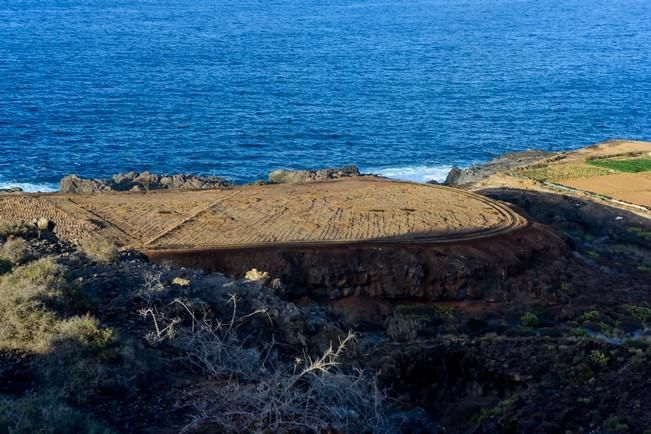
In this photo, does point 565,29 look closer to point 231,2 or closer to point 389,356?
point 231,2

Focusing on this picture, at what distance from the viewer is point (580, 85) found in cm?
8075

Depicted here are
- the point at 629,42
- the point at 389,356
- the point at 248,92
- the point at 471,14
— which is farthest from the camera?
the point at 471,14

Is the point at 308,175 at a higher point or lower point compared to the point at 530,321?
higher

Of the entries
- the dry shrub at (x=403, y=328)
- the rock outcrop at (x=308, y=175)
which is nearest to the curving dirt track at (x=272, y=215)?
the dry shrub at (x=403, y=328)

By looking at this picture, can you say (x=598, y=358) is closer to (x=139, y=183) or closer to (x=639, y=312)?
(x=639, y=312)

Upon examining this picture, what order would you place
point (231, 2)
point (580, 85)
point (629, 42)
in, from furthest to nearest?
point (231, 2) < point (629, 42) < point (580, 85)

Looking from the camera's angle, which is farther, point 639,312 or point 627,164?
point 627,164

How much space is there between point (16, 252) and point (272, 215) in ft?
43.2

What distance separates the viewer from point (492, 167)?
52.0m

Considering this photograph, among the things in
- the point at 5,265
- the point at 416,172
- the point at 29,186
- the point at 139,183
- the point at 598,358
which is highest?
the point at 5,265

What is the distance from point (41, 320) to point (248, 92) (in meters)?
60.7

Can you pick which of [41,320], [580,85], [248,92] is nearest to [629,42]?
[580,85]

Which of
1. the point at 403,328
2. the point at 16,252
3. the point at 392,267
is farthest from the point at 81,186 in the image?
the point at 16,252

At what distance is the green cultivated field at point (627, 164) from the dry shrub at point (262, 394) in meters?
37.8
